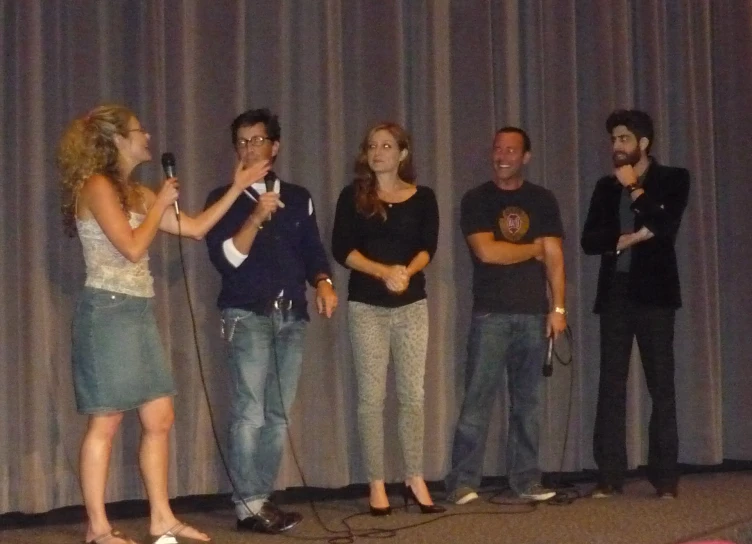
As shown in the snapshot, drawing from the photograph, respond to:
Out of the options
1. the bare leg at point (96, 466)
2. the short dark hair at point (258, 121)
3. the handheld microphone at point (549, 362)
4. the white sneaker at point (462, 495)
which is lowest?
the white sneaker at point (462, 495)

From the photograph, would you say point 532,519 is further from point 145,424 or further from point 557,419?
point 145,424

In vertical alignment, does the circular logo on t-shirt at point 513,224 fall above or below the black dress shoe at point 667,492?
above

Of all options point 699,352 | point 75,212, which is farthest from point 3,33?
point 699,352

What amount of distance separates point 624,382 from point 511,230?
0.78 m

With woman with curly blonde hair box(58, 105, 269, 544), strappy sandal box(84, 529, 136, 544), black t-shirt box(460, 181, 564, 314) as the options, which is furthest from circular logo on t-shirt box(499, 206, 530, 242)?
strappy sandal box(84, 529, 136, 544)

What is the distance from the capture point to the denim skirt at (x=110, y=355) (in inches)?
124

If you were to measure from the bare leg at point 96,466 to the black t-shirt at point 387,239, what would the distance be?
1070mm

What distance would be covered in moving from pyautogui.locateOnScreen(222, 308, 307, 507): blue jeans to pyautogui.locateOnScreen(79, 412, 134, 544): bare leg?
52 cm

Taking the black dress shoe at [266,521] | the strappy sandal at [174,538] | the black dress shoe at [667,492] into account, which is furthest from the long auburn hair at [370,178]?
the black dress shoe at [667,492]

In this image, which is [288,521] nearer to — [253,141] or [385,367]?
[385,367]

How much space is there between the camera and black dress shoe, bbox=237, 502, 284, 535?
11.9 ft

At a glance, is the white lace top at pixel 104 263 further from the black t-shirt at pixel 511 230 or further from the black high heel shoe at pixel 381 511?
the black t-shirt at pixel 511 230

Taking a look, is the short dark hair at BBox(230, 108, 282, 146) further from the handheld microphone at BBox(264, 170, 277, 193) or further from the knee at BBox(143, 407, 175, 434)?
the knee at BBox(143, 407, 175, 434)

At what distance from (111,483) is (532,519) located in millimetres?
1606
